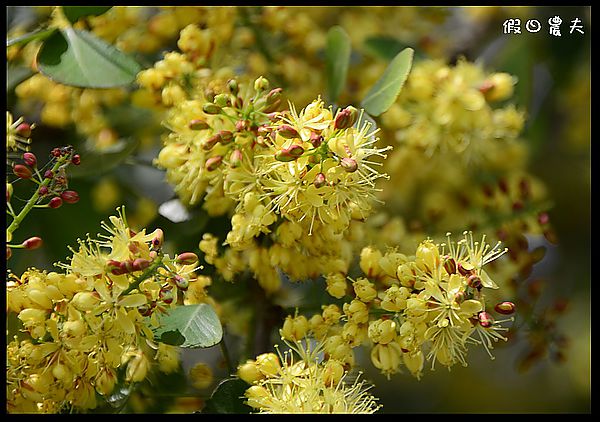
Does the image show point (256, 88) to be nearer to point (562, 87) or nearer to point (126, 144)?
point (126, 144)

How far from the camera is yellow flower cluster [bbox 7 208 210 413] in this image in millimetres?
1292

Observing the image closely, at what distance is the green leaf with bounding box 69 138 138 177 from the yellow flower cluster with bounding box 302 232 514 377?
0.57 meters

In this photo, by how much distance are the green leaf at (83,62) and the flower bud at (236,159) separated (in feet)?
1.12

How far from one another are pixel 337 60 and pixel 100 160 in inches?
21.7

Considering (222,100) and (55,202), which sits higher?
(222,100)

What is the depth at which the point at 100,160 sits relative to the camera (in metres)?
1.79

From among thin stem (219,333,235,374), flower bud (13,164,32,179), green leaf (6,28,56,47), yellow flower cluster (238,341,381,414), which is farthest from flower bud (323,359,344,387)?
green leaf (6,28,56,47)

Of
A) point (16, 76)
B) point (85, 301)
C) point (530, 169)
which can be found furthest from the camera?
point (530, 169)

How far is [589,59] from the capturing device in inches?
104

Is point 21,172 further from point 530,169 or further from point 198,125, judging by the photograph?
point 530,169

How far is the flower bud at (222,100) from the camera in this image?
1.44m

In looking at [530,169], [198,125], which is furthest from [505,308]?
[530,169]

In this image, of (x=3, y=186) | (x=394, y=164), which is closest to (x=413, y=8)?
(x=394, y=164)

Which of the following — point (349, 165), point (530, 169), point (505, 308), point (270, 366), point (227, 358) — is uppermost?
point (349, 165)
